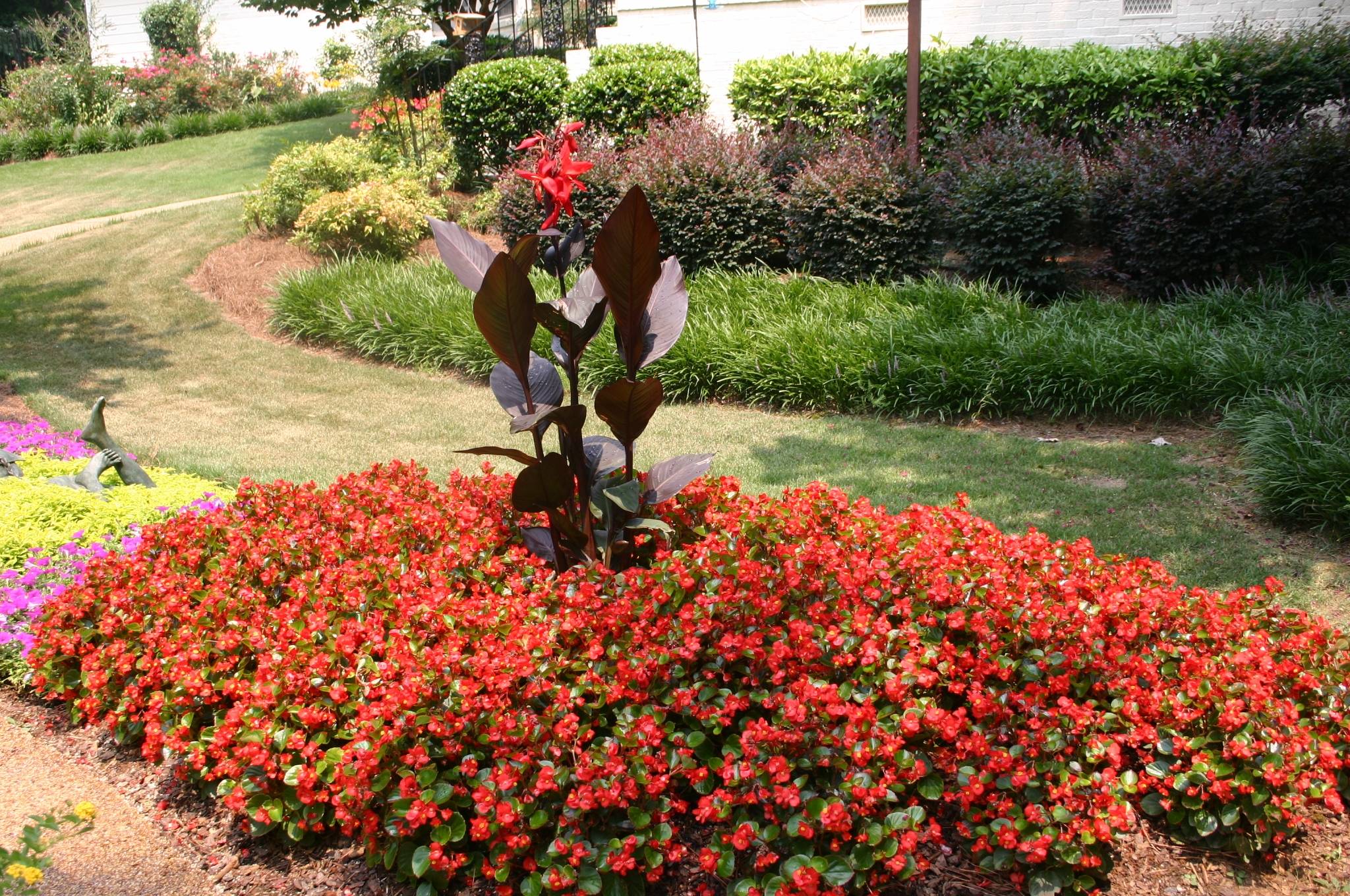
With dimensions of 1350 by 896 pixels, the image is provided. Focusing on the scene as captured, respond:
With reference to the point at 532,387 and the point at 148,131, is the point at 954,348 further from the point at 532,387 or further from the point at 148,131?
the point at 148,131

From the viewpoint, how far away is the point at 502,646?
3119 mm

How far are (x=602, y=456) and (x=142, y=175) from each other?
54.2 feet

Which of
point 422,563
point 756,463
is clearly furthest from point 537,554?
point 756,463

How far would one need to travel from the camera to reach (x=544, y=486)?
3.54 metres

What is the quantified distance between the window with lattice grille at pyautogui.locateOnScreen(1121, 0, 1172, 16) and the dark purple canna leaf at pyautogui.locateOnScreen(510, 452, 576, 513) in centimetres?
1009

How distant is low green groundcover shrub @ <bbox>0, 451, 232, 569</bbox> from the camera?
4211mm

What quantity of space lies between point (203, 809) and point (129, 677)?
0.61 m

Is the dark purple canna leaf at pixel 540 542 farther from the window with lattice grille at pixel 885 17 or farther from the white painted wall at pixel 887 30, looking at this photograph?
the window with lattice grille at pixel 885 17

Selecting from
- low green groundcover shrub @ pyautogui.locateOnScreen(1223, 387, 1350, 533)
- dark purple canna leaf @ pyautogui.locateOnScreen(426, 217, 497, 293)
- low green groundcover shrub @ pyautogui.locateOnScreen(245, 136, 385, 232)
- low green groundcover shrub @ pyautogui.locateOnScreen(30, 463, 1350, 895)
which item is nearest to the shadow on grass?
low green groundcover shrub @ pyautogui.locateOnScreen(245, 136, 385, 232)

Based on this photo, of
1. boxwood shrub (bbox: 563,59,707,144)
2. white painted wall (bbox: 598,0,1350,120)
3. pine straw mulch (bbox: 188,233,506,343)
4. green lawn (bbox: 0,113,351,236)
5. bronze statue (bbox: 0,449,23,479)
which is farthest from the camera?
green lawn (bbox: 0,113,351,236)

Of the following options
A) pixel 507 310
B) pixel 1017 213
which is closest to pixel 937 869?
pixel 507 310

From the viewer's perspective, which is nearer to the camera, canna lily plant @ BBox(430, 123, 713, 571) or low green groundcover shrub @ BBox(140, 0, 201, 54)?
canna lily plant @ BBox(430, 123, 713, 571)

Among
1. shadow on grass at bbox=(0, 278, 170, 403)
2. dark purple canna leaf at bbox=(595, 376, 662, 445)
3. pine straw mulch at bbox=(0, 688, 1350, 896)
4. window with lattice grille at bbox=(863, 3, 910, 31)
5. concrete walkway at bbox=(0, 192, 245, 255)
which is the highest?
window with lattice grille at bbox=(863, 3, 910, 31)

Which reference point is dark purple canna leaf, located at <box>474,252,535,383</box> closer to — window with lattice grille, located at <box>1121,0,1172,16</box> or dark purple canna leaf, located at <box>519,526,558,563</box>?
dark purple canna leaf, located at <box>519,526,558,563</box>
